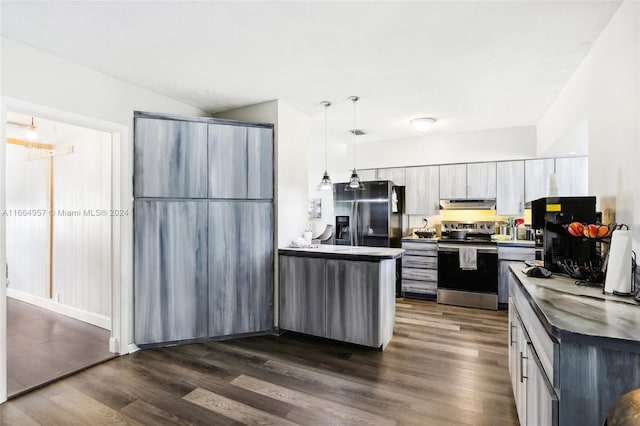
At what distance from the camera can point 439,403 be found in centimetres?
223

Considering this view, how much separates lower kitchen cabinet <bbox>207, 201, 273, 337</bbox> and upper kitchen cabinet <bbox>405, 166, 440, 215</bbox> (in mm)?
2715

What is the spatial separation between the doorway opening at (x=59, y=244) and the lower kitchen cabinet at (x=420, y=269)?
3950 millimetres

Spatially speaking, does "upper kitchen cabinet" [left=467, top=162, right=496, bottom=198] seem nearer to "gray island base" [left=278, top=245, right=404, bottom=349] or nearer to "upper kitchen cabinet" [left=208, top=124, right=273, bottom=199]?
"gray island base" [left=278, top=245, right=404, bottom=349]

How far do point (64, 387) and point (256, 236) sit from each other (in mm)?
2010

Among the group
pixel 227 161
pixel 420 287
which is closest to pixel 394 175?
pixel 420 287

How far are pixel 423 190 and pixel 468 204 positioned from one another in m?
0.72

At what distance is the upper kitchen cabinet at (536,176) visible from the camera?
451 centimetres

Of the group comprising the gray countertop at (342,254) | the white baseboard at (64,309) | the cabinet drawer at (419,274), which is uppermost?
the gray countertop at (342,254)

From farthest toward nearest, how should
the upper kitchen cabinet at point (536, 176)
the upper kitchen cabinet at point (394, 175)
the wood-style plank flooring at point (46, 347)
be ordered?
the upper kitchen cabinet at point (394, 175) < the upper kitchen cabinet at point (536, 176) < the wood-style plank flooring at point (46, 347)

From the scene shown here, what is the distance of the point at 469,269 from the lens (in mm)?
4547

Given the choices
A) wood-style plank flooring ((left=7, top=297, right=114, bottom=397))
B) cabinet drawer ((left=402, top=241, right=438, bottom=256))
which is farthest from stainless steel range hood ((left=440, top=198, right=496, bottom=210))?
wood-style plank flooring ((left=7, top=297, right=114, bottom=397))

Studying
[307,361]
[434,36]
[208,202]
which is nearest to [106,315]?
[208,202]

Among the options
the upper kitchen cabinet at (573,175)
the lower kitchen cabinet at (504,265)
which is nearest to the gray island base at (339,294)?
the lower kitchen cabinet at (504,265)

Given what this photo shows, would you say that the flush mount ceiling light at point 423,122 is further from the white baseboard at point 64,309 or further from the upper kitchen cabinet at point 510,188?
the white baseboard at point 64,309
